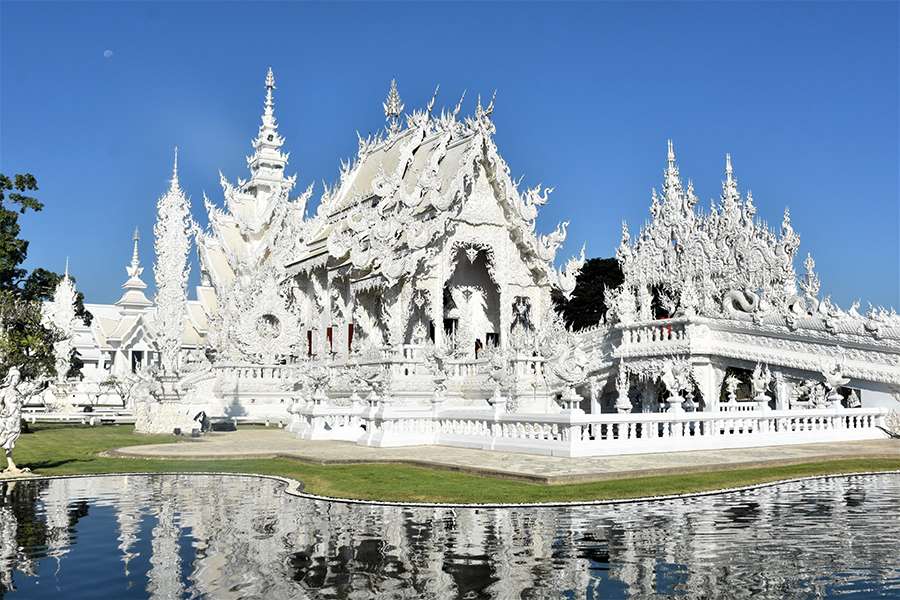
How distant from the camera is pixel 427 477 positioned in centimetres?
1270

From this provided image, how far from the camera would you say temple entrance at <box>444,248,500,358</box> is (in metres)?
32.6

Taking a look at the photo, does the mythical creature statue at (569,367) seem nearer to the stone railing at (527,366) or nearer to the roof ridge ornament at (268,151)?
the stone railing at (527,366)

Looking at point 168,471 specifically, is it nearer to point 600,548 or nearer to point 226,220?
point 600,548

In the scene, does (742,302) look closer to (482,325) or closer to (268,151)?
(482,325)

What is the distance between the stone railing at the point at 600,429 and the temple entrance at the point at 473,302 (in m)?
11.2

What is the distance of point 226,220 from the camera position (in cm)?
4362

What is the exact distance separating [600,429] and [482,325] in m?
17.8

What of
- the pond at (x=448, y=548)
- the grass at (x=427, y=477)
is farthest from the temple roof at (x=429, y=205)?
the pond at (x=448, y=548)

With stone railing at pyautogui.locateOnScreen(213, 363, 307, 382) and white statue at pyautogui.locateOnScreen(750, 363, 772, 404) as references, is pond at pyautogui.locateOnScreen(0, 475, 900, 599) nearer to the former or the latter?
white statue at pyautogui.locateOnScreen(750, 363, 772, 404)

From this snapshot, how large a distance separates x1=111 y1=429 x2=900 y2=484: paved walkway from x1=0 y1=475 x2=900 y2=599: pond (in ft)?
7.14

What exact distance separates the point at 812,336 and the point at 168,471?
17.8 m

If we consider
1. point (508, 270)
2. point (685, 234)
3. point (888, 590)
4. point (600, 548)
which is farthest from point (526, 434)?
point (685, 234)

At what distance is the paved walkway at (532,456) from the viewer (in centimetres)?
1245

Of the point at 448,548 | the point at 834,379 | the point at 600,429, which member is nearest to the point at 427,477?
the point at 600,429
